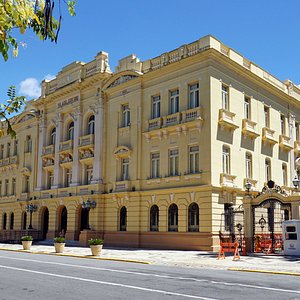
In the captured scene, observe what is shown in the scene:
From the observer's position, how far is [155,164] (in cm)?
3206

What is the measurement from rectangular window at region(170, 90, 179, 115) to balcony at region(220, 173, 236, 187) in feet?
18.8

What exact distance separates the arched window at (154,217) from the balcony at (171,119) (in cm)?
591

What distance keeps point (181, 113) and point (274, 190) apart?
9113 mm

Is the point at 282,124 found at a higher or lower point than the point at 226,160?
higher

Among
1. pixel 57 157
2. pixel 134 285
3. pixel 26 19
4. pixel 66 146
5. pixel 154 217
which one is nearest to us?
pixel 26 19

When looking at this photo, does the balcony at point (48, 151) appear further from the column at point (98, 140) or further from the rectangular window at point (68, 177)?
the column at point (98, 140)

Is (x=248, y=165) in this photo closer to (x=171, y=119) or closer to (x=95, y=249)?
(x=171, y=119)

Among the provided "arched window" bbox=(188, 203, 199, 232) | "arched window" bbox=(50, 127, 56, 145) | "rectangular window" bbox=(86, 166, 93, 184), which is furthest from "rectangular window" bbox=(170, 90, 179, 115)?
"arched window" bbox=(50, 127, 56, 145)

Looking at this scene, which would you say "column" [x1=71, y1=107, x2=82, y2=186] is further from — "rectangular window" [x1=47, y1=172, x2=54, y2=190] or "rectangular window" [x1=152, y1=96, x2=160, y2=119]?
"rectangular window" [x1=152, y1=96, x2=160, y2=119]

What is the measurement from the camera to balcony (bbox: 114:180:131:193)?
3297 cm

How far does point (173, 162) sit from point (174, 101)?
4.35 metres

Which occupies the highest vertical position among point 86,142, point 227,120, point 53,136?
point 53,136

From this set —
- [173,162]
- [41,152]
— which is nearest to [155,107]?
[173,162]

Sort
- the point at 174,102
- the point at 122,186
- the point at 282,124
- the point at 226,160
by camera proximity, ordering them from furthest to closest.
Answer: the point at 282,124 → the point at 122,186 → the point at 174,102 → the point at 226,160
